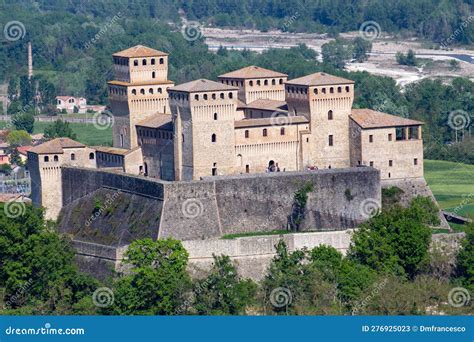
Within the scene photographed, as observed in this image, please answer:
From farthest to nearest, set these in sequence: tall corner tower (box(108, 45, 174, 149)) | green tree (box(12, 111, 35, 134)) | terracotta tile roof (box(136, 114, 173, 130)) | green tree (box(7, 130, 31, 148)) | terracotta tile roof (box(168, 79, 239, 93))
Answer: green tree (box(12, 111, 35, 134)) < green tree (box(7, 130, 31, 148)) < tall corner tower (box(108, 45, 174, 149)) < terracotta tile roof (box(136, 114, 173, 130)) < terracotta tile roof (box(168, 79, 239, 93))

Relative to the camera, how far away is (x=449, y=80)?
126062 mm

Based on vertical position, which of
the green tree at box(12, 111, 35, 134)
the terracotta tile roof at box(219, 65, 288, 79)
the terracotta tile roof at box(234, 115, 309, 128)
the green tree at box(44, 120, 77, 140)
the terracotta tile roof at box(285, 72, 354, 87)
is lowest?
the green tree at box(12, 111, 35, 134)

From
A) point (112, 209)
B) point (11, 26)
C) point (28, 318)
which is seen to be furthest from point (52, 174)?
point (11, 26)

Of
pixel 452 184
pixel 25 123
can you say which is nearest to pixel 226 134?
pixel 452 184

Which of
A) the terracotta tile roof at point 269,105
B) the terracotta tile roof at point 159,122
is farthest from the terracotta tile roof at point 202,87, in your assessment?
the terracotta tile roof at point 269,105

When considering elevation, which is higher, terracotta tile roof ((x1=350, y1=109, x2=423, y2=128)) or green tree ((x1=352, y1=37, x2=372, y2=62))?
terracotta tile roof ((x1=350, y1=109, x2=423, y2=128))

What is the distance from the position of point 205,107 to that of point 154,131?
3157 mm

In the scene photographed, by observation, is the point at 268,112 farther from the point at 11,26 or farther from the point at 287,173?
the point at 11,26

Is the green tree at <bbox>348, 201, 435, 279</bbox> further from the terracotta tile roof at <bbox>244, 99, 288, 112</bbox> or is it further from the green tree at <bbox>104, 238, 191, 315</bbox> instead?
the terracotta tile roof at <bbox>244, 99, 288, 112</bbox>

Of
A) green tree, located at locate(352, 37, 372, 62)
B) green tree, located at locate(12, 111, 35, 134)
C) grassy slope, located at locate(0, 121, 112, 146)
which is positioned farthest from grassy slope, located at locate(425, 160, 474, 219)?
green tree, located at locate(352, 37, 372, 62)

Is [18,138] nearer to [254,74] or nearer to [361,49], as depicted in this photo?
[254,74]

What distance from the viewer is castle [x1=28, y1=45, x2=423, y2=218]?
64938mm

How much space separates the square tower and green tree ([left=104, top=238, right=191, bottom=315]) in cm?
548

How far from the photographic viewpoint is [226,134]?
214 ft
